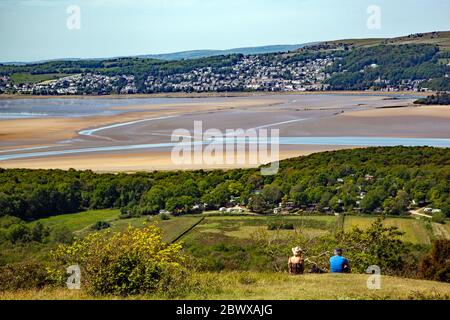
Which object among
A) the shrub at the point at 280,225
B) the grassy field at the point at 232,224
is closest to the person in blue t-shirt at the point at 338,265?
the grassy field at the point at 232,224

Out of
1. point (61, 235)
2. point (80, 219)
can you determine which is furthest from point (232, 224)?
point (80, 219)

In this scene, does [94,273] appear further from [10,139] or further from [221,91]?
[221,91]

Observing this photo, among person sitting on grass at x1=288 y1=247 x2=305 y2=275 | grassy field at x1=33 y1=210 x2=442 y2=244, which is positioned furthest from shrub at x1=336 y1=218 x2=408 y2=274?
grassy field at x1=33 y1=210 x2=442 y2=244

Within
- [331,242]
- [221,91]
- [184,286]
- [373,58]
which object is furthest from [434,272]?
[373,58]

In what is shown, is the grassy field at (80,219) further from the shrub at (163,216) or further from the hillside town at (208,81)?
the hillside town at (208,81)

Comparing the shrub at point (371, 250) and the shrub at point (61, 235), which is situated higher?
the shrub at point (371, 250)

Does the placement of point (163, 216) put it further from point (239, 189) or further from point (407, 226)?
point (407, 226)

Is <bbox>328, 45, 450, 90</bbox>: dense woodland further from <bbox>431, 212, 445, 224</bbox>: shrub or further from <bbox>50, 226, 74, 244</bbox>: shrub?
<bbox>50, 226, 74, 244</bbox>: shrub
